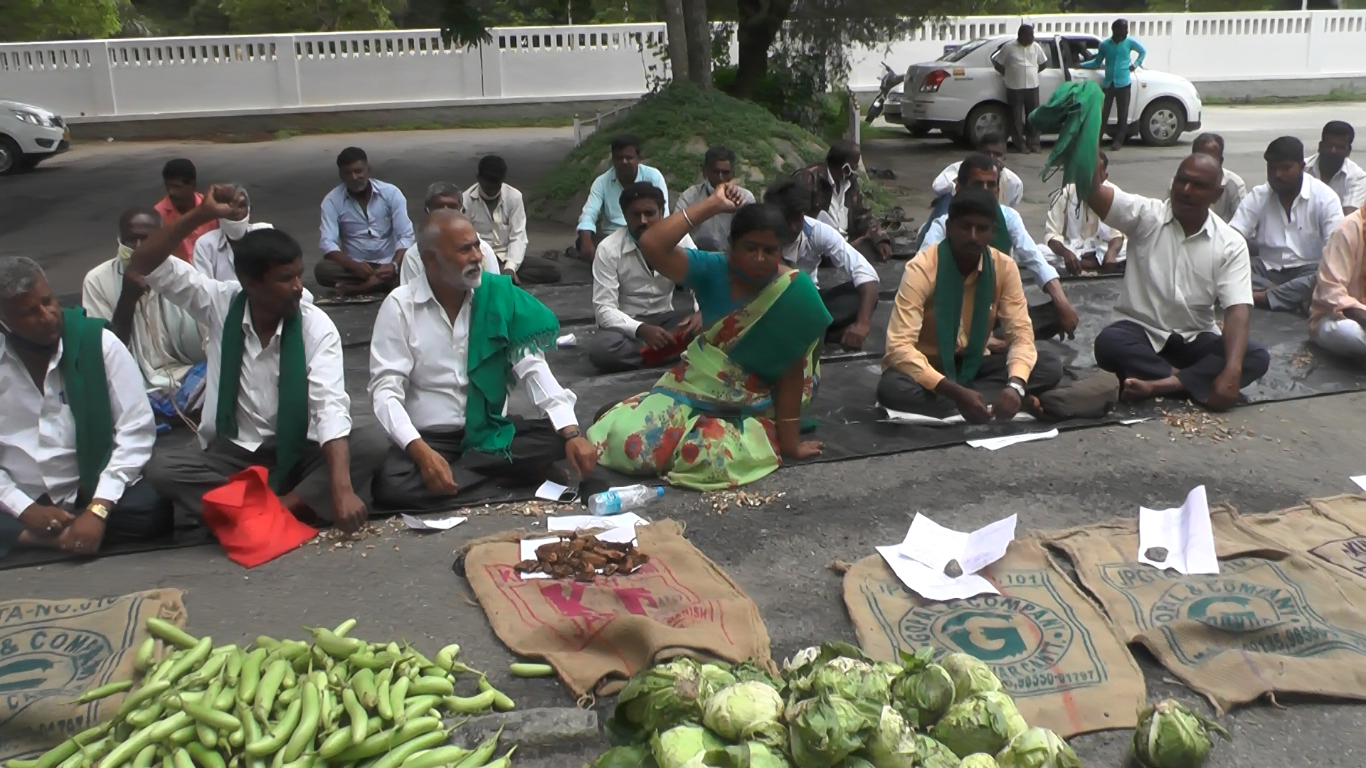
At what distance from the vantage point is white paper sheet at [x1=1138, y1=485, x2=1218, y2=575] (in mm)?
4047

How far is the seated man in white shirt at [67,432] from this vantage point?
424 cm

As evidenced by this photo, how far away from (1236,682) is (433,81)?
1986cm

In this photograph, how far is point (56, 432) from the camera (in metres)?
4.36

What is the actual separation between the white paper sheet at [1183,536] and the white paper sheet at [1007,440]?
100cm

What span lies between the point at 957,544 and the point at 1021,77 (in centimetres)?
1297

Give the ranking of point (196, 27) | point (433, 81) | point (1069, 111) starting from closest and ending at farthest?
point (1069, 111), point (433, 81), point (196, 27)

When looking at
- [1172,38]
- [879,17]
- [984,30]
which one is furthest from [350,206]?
[1172,38]

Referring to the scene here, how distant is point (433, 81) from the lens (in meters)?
21.2

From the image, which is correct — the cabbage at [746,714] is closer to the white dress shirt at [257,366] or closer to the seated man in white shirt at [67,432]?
the white dress shirt at [257,366]

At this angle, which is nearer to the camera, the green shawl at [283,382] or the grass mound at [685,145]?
the green shawl at [283,382]

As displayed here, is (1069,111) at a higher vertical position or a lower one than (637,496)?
higher

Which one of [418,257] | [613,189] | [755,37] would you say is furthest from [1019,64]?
[418,257]


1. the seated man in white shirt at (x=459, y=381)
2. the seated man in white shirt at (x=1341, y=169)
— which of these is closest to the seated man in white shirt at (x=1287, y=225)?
the seated man in white shirt at (x=1341, y=169)

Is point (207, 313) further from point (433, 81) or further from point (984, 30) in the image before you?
point (984, 30)
